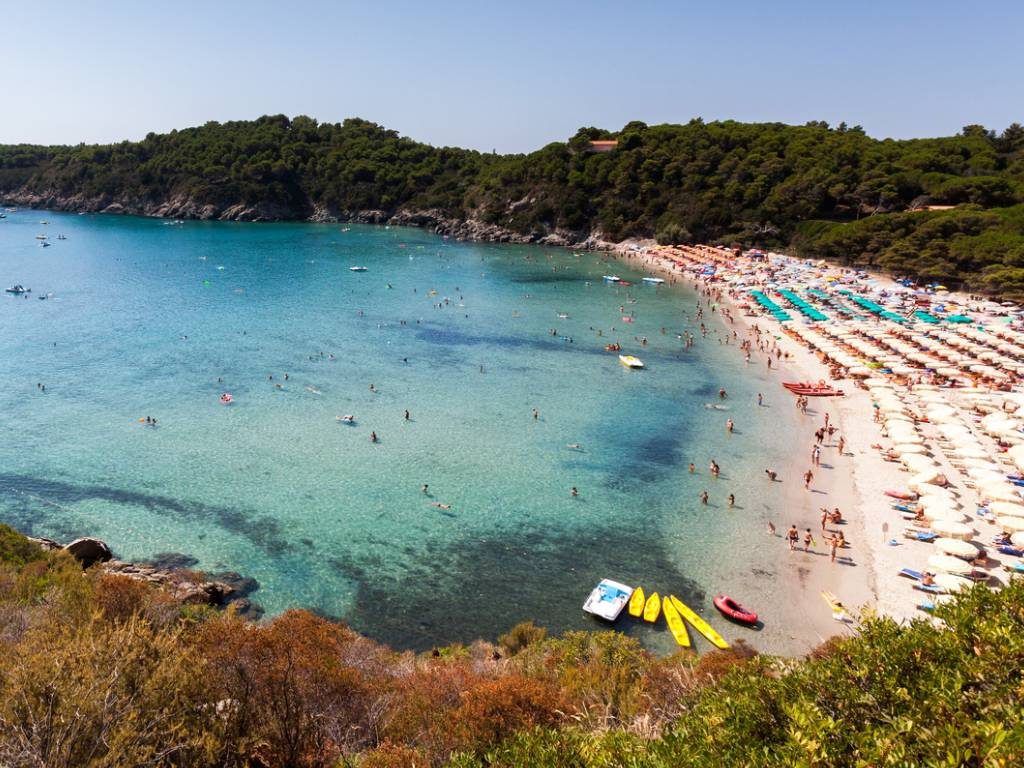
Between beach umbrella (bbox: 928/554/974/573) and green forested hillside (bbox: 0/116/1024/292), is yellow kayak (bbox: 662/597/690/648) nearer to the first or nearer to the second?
beach umbrella (bbox: 928/554/974/573)

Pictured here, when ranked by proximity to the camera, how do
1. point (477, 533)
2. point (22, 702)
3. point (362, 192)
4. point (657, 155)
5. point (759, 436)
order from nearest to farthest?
point (22, 702), point (477, 533), point (759, 436), point (657, 155), point (362, 192)

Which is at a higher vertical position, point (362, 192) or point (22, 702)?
point (362, 192)

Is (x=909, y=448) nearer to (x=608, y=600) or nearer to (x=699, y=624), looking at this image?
(x=699, y=624)

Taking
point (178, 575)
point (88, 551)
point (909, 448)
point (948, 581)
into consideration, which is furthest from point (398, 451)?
point (909, 448)

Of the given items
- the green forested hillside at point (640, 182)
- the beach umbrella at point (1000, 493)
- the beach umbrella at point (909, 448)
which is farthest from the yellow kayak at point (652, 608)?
the green forested hillside at point (640, 182)

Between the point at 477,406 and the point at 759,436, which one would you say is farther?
the point at 477,406

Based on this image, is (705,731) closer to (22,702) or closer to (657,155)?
(22,702)

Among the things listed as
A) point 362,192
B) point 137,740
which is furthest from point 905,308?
point 362,192
